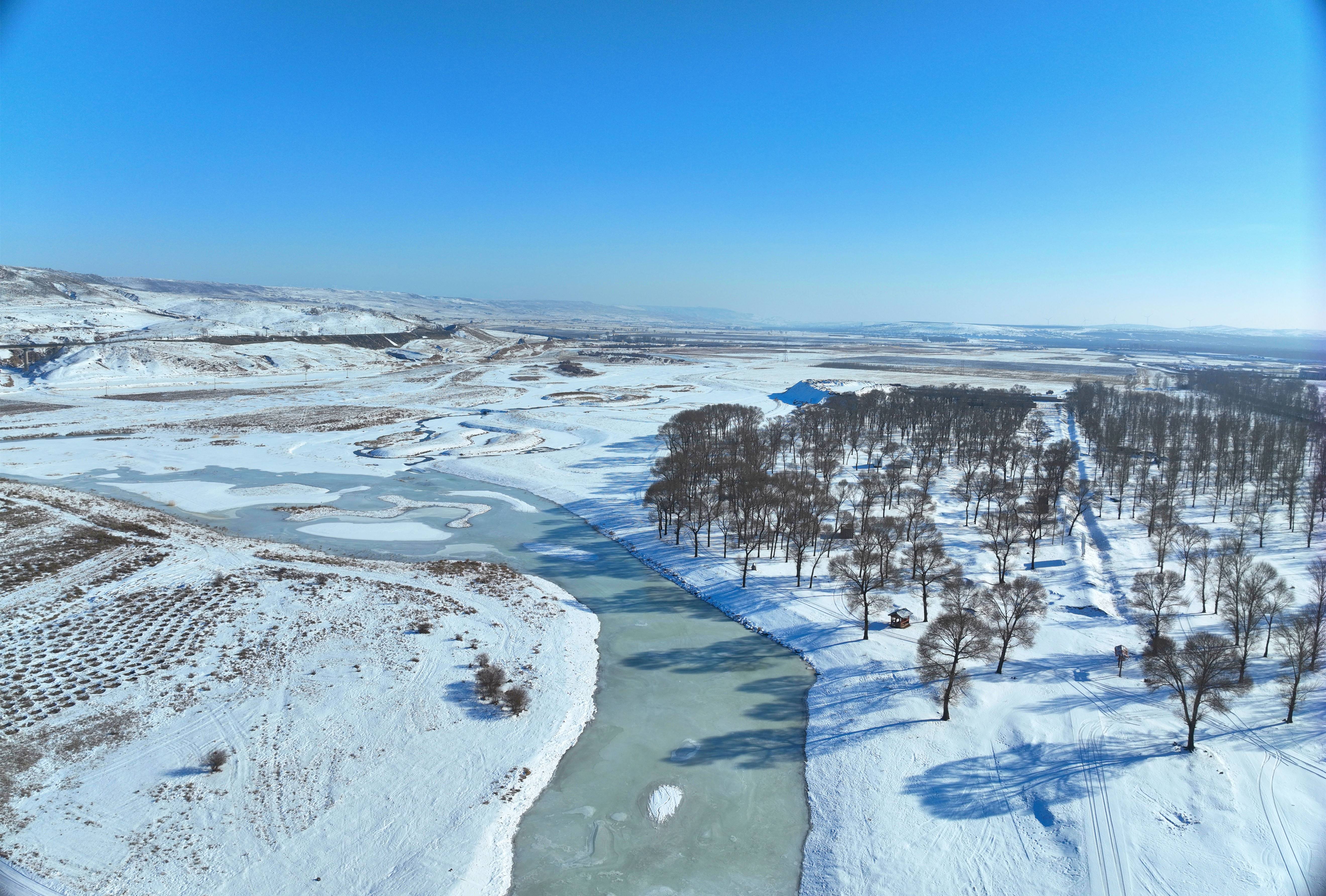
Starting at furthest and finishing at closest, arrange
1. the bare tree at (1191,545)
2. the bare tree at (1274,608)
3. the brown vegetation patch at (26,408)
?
1. the brown vegetation patch at (26,408)
2. the bare tree at (1191,545)
3. the bare tree at (1274,608)

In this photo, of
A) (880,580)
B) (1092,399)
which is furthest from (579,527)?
(1092,399)

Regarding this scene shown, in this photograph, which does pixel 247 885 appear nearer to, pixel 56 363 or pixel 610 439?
pixel 610 439

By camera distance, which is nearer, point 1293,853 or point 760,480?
point 1293,853

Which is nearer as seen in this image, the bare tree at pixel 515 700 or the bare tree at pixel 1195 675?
the bare tree at pixel 1195 675

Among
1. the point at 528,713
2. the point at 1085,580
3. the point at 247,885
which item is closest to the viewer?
the point at 247,885

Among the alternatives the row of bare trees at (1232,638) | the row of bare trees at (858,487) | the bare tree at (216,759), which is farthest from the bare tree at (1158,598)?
the bare tree at (216,759)

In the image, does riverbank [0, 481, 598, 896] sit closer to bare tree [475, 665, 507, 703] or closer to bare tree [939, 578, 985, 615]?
bare tree [475, 665, 507, 703]

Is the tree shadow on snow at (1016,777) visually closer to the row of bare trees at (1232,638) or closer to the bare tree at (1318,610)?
the row of bare trees at (1232,638)

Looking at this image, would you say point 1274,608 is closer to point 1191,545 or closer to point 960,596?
point 960,596
